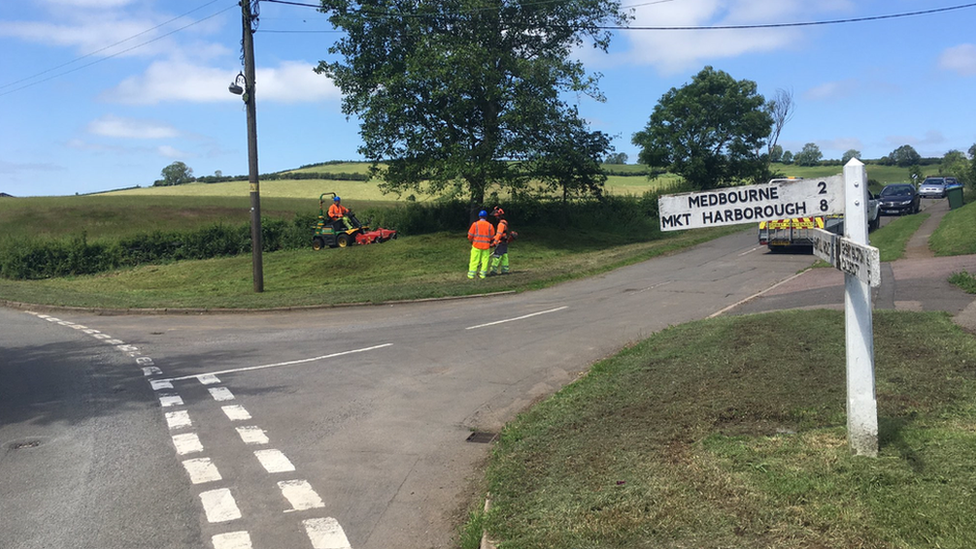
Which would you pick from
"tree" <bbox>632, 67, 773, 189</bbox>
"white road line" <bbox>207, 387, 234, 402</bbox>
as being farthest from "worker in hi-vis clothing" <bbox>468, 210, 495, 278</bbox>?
"tree" <bbox>632, 67, 773, 189</bbox>

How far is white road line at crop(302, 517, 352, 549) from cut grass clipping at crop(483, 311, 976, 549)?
102 centimetres

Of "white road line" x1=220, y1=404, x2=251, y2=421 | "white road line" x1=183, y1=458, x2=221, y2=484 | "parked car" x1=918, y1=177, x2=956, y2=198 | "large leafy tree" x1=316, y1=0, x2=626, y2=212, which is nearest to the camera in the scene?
"white road line" x1=183, y1=458, x2=221, y2=484

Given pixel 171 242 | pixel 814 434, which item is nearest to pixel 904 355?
pixel 814 434

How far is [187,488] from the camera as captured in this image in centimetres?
612

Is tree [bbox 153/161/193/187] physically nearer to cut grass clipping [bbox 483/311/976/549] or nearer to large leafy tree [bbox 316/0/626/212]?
large leafy tree [bbox 316/0/626/212]

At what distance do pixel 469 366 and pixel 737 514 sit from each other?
6.37 m

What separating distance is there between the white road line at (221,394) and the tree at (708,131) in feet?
153

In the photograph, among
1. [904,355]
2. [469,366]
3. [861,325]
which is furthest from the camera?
[469,366]

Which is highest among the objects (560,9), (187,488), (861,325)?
(560,9)

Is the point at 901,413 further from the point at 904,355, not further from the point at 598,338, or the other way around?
the point at 598,338

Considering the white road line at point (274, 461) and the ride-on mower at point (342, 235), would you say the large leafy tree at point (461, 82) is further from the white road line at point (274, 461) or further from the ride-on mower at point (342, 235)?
the white road line at point (274, 461)

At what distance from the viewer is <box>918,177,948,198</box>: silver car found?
170 ft

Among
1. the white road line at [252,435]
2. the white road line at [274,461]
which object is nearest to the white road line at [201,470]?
the white road line at [274,461]

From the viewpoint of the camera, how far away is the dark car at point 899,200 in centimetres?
3834
